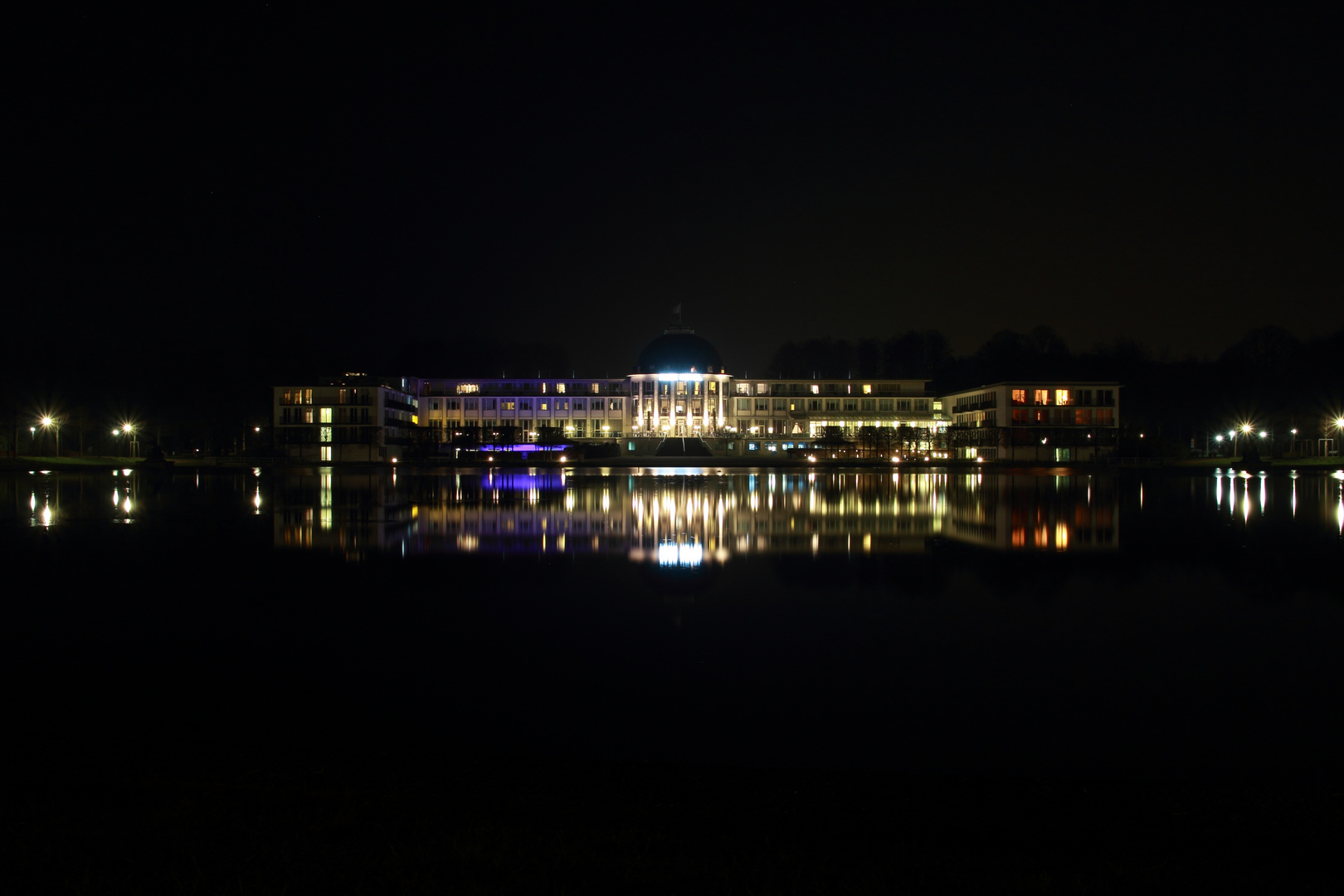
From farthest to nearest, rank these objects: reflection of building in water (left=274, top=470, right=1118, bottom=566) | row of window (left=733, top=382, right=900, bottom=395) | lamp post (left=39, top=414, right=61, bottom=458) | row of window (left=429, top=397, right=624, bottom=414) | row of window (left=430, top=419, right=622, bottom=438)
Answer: row of window (left=733, top=382, right=900, bottom=395) → row of window (left=429, top=397, right=624, bottom=414) → row of window (left=430, top=419, right=622, bottom=438) → lamp post (left=39, top=414, right=61, bottom=458) → reflection of building in water (left=274, top=470, right=1118, bottom=566)

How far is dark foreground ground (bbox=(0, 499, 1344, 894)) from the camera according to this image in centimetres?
487

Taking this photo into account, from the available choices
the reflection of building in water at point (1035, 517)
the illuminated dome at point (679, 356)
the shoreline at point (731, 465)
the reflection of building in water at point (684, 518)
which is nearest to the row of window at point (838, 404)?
the illuminated dome at point (679, 356)

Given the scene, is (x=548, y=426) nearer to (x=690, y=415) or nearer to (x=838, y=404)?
(x=690, y=415)

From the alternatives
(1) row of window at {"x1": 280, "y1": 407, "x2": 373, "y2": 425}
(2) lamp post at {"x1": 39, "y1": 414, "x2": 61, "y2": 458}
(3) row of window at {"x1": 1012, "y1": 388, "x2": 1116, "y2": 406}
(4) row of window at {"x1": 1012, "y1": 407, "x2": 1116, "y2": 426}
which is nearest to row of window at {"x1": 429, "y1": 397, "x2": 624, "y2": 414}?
(1) row of window at {"x1": 280, "y1": 407, "x2": 373, "y2": 425}

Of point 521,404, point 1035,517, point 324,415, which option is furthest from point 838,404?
point 1035,517

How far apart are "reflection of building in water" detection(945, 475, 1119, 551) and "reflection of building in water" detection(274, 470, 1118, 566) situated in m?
0.06

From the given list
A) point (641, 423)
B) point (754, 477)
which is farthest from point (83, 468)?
point (641, 423)

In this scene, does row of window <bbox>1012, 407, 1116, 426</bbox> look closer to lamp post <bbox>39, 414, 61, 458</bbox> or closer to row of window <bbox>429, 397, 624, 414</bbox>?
row of window <bbox>429, 397, 624, 414</bbox>

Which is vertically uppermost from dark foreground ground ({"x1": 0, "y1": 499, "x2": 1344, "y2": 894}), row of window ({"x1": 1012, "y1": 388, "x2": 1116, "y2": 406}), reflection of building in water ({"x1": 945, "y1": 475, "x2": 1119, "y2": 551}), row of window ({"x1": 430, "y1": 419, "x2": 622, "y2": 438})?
row of window ({"x1": 1012, "y1": 388, "x2": 1116, "y2": 406})

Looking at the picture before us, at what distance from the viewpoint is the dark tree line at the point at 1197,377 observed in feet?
308

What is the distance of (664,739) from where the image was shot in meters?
7.32

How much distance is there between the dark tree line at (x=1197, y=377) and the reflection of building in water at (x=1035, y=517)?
6258cm

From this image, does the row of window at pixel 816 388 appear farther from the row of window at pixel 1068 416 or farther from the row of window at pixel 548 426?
the row of window at pixel 1068 416

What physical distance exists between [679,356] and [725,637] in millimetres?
112359
